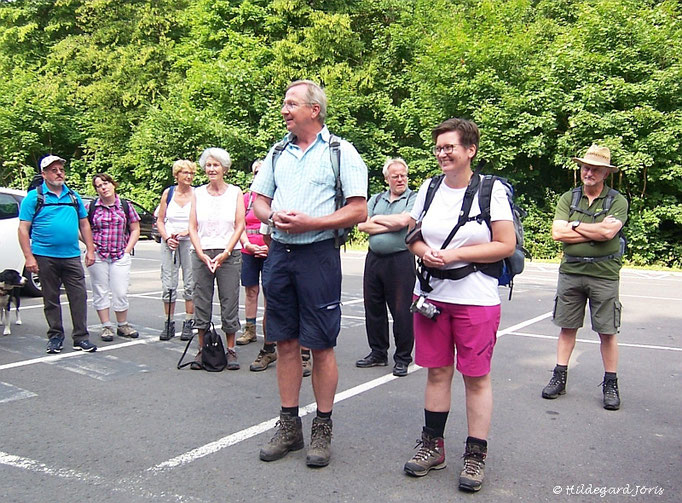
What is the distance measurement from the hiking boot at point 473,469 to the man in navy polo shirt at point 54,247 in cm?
439

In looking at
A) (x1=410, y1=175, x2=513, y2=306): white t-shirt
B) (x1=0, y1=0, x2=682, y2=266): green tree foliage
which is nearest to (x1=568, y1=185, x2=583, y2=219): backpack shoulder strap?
(x1=410, y1=175, x2=513, y2=306): white t-shirt

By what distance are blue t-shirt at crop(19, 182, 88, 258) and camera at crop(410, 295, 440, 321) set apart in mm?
4344

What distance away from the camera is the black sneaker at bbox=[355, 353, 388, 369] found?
6.04 meters

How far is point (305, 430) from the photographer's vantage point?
4277 millimetres

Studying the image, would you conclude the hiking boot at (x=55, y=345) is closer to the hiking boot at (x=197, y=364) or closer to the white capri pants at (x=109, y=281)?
the white capri pants at (x=109, y=281)

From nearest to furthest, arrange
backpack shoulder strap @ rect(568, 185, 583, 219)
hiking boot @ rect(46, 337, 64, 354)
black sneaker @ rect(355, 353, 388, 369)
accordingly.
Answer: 1. backpack shoulder strap @ rect(568, 185, 583, 219)
2. black sneaker @ rect(355, 353, 388, 369)
3. hiking boot @ rect(46, 337, 64, 354)

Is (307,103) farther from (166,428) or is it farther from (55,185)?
(55,185)

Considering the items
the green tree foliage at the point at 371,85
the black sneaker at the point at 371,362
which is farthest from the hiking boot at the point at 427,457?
the green tree foliage at the point at 371,85

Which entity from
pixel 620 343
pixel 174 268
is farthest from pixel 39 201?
pixel 620 343

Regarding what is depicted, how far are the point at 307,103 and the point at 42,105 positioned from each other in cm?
2806

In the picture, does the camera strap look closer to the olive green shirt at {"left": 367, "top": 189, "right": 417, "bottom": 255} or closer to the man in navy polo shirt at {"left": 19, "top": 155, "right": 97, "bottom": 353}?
the olive green shirt at {"left": 367, "top": 189, "right": 417, "bottom": 255}

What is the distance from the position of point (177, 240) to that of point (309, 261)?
3952mm

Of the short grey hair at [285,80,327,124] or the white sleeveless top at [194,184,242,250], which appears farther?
the white sleeveless top at [194,184,242,250]

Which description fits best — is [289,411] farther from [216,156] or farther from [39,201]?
[39,201]
